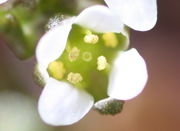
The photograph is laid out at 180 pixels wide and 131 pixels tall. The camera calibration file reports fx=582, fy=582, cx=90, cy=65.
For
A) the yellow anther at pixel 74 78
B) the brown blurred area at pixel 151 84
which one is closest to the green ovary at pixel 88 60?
the yellow anther at pixel 74 78

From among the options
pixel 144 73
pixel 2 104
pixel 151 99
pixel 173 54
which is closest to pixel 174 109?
pixel 151 99

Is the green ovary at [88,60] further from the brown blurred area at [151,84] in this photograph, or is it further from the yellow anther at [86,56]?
the brown blurred area at [151,84]

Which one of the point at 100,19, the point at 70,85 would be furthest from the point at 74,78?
the point at 100,19

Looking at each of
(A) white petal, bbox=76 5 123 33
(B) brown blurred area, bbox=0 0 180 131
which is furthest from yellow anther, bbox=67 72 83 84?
(B) brown blurred area, bbox=0 0 180 131

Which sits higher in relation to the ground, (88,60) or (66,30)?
(66,30)

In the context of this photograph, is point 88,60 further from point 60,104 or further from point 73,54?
point 60,104
